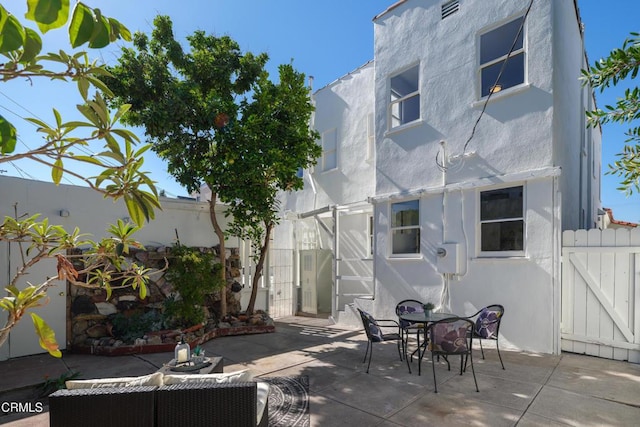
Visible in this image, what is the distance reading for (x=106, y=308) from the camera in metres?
6.84

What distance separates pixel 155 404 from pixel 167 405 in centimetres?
9

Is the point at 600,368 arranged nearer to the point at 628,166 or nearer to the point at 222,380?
the point at 628,166

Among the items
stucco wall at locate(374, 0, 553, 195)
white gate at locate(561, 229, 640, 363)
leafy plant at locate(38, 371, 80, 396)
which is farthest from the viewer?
stucco wall at locate(374, 0, 553, 195)

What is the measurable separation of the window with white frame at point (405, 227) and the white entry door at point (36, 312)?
6.85 meters

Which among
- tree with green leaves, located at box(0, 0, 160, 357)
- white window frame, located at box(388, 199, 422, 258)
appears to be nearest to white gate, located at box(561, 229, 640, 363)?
white window frame, located at box(388, 199, 422, 258)

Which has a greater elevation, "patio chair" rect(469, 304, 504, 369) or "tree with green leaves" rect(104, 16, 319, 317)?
"tree with green leaves" rect(104, 16, 319, 317)

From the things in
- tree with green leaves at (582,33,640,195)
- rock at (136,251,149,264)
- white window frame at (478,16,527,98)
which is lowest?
rock at (136,251,149,264)

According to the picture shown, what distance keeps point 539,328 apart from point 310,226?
24.7ft

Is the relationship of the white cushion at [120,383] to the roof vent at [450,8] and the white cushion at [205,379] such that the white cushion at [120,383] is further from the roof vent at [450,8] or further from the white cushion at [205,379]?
the roof vent at [450,8]

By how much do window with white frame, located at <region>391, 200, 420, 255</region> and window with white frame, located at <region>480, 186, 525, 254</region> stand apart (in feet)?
4.72

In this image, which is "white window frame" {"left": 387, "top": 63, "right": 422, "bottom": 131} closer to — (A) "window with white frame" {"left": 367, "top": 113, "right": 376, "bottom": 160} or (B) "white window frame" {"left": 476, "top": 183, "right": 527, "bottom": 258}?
(A) "window with white frame" {"left": 367, "top": 113, "right": 376, "bottom": 160}

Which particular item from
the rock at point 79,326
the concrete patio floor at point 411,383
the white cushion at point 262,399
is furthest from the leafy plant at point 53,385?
the white cushion at point 262,399

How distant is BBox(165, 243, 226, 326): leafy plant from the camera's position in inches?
278

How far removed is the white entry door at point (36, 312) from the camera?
6070mm
